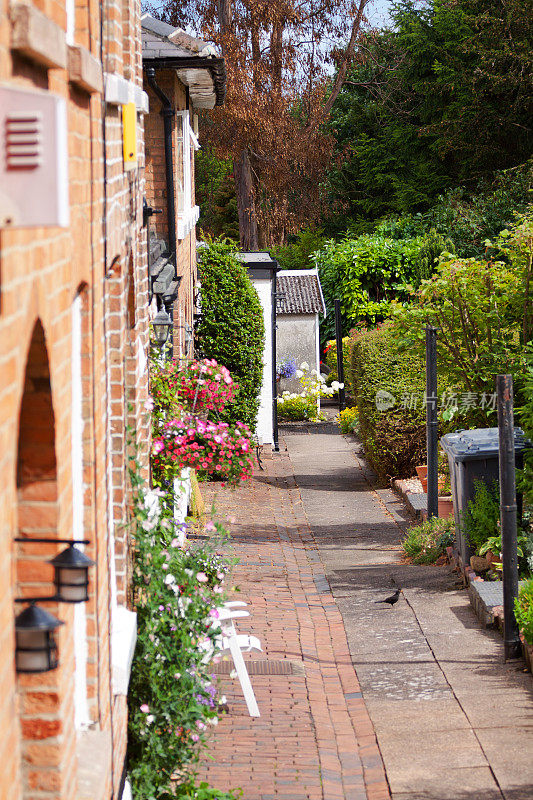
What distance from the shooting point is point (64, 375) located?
3.07 metres

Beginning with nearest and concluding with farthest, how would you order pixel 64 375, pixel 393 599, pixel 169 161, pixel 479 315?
pixel 64 375, pixel 393 599, pixel 479 315, pixel 169 161

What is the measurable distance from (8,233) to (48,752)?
1.58 metres

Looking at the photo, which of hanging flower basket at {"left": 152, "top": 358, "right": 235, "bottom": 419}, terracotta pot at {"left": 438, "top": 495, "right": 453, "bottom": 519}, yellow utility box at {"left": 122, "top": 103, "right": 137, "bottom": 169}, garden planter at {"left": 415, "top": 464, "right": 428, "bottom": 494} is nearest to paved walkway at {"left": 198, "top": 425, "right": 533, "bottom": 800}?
terracotta pot at {"left": 438, "top": 495, "right": 453, "bottom": 519}

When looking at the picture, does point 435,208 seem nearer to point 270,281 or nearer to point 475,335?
point 270,281

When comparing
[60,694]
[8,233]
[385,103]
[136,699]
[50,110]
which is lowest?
[136,699]

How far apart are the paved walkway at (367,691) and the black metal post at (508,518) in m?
0.25

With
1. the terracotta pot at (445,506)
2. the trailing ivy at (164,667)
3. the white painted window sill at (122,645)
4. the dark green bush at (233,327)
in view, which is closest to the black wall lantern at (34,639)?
the white painted window sill at (122,645)

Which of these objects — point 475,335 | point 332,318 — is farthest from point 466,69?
point 475,335

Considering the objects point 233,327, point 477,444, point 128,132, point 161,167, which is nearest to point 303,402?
point 233,327

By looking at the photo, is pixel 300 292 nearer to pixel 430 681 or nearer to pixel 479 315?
pixel 479 315

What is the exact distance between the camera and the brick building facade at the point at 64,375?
6.68 feet

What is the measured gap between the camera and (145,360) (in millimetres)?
6422

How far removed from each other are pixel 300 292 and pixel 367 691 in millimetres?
20038

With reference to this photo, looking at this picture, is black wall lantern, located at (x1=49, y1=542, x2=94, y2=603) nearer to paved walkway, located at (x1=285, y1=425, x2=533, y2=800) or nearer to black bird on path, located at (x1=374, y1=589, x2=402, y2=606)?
paved walkway, located at (x1=285, y1=425, x2=533, y2=800)
